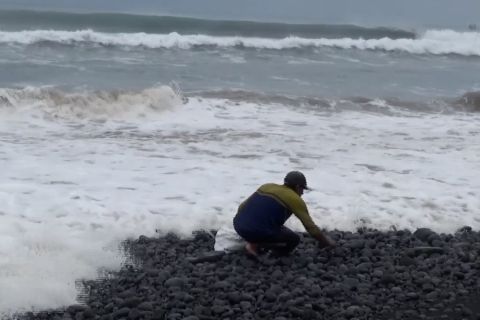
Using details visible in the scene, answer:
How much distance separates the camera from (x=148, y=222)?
838 centimetres

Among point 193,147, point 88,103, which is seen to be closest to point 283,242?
point 193,147

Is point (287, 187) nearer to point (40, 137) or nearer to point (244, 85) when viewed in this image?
point (40, 137)

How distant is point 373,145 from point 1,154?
6.59 m

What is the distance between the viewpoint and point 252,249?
7.07m

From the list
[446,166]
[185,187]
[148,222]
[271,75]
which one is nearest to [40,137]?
[185,187]

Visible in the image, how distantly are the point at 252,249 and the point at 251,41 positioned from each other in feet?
95.3

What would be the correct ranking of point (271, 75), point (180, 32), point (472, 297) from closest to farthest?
point (472, 297) < point (271, 75) < point (180, 32)

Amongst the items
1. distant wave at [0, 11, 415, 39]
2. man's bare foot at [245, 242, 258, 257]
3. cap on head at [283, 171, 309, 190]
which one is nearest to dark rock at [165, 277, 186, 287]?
man's bare foot at [245, 242, 258, 257]

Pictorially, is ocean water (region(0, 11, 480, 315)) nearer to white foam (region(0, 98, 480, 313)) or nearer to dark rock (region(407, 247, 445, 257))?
white foam (region(0, 98, 480, 313))

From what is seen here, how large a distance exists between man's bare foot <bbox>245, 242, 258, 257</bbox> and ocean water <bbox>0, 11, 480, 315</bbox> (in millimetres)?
1264

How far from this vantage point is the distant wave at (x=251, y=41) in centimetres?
3091

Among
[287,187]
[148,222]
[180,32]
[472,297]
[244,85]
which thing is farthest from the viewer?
[180,32]

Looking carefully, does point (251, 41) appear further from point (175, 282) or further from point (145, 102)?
point (175, 282)

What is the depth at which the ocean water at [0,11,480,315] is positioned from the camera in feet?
26.7
